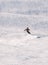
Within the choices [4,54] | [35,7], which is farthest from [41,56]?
[35,7]

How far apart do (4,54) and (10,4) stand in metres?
3.37

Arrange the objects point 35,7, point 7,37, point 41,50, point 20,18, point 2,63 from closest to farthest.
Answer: point 2,63
point 41,50
point 7,37
point 20,18
point 35,7

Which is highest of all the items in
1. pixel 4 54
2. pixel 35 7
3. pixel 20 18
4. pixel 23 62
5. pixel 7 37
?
pixel 35 7

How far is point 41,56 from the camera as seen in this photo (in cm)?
351

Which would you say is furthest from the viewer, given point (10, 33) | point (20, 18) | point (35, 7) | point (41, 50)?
point (35, 7)

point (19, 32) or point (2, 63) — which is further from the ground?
point (19, 32)

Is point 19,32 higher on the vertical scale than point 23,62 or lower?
higher

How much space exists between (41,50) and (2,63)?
2.85ft

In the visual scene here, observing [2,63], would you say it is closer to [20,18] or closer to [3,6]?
[20,18]

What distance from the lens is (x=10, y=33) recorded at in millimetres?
4988

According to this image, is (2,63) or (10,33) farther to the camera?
(10,33)

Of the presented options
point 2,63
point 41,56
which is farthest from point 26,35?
point 2,63

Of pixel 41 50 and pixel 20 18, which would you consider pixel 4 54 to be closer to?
pixel 41 50

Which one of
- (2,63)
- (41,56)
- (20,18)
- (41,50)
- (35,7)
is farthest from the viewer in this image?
(35,7)
